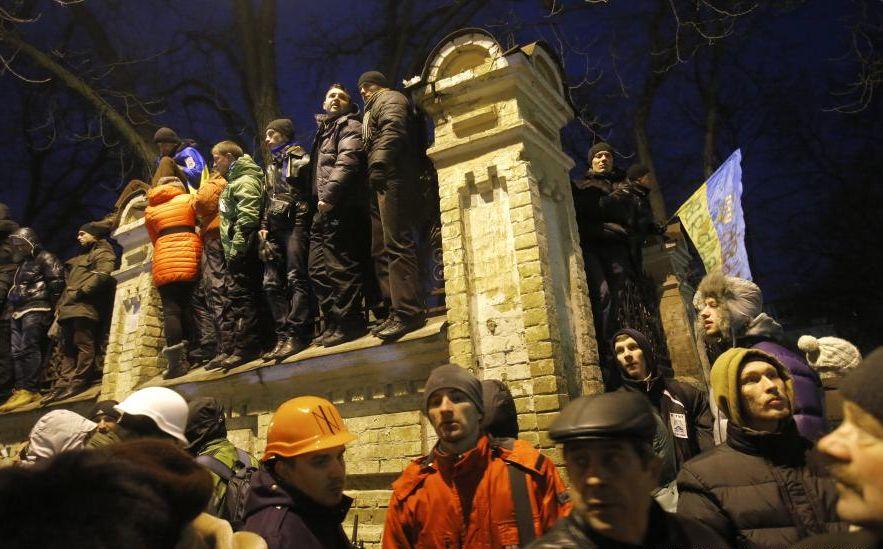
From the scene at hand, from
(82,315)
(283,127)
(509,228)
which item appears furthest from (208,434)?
(82,315)

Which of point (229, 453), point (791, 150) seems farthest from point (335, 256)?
point (791, 150)

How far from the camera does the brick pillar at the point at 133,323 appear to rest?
7148 mm

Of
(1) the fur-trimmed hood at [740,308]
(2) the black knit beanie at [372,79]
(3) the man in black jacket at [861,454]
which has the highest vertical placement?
(2) the black knit beanie at [372,79]

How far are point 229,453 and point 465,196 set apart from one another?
9.42 feet

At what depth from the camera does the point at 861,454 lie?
3.54 ft

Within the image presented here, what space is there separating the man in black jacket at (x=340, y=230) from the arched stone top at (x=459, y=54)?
3.21 feet

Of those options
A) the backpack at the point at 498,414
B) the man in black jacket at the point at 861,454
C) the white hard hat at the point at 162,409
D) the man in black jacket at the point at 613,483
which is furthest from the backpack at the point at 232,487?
the man in black jacket at the point at 861,454

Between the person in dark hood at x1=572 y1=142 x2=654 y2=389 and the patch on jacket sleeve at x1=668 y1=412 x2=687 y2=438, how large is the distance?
1.84 metres

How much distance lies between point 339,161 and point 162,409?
3.06 metres

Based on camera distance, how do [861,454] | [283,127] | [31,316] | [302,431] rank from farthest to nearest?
1. [31,316]
2. [283,127]
3. [302,431]
4. [861,454]

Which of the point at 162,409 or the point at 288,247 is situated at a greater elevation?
the point at 288,247

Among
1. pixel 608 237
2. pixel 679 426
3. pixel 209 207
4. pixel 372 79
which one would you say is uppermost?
pixel 372 79

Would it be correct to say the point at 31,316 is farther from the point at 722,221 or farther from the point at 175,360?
the point at 722,221

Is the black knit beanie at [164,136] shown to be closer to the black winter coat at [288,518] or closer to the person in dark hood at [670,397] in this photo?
the black winter coat at [288,518]
